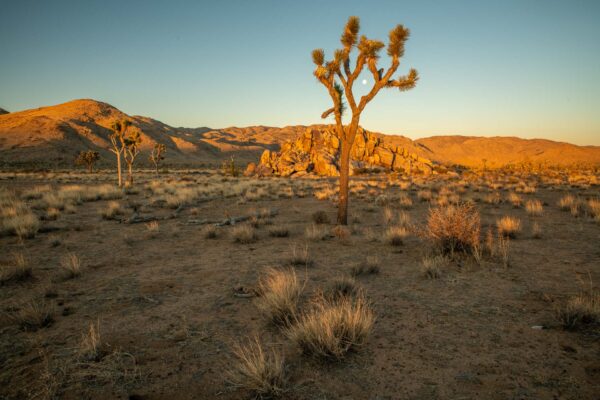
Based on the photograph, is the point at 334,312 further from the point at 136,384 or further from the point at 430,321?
the point at 136,384

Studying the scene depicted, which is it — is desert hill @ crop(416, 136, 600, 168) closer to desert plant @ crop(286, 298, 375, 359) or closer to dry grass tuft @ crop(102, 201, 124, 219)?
dry grass tuft @ crop(102, 201, 124, 219)

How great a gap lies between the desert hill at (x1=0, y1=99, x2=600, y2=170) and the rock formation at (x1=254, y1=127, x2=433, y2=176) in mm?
6035

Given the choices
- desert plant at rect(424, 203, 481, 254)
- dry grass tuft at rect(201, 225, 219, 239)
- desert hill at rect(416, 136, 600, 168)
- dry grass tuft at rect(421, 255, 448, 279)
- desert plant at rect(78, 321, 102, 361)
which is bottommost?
dry grass tuft at rect(201, 225, 219, 239)

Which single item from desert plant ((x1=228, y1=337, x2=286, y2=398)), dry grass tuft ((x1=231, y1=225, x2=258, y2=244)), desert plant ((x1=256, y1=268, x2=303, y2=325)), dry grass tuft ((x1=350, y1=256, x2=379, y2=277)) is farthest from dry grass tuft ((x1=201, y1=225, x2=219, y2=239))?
desert plant ((x1=228, y1=337, x2=286, y2=398))

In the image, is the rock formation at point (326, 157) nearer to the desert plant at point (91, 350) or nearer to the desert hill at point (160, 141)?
the desert hill at point (160, 141)

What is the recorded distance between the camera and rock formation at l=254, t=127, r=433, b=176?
46.6 metres

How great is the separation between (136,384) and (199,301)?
75.2 inches

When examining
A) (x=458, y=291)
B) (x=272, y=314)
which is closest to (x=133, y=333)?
(x=272, y=314)

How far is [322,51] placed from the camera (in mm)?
10156

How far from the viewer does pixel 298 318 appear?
389 centimetres

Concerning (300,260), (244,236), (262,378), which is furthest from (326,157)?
(262,378)

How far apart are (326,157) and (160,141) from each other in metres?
90.0

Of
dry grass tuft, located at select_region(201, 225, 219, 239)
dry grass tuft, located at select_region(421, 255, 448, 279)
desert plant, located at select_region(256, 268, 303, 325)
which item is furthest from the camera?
dry grass tuft, located at select_region(201, 225, 219, 239)

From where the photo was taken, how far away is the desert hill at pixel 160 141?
7506 cm
